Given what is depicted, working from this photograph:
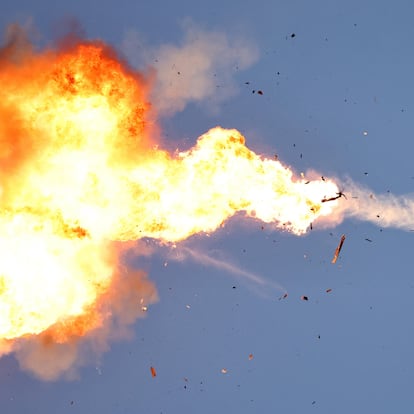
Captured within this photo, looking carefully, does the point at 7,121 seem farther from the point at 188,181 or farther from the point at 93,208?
the point at 188,181

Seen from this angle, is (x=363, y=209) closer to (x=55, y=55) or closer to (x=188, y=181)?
(x=188, y=181)

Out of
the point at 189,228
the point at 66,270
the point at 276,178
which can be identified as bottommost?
the point at 66,270

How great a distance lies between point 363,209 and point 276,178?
3777 millimetres

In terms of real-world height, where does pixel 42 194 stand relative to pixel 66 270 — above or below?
above

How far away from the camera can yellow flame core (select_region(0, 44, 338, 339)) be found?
2361cm

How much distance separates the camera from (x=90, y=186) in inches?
962

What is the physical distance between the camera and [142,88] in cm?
2409

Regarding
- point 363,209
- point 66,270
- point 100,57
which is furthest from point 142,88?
point 363,209

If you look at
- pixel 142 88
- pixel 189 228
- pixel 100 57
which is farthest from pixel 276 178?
pixel 100 57

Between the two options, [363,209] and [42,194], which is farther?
[363,209]

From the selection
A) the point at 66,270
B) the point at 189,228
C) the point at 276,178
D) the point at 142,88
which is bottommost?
the point at 66,270

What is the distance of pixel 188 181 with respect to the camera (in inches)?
977

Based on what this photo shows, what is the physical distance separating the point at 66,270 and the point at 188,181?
217 inches

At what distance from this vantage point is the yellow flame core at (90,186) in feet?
77.5
